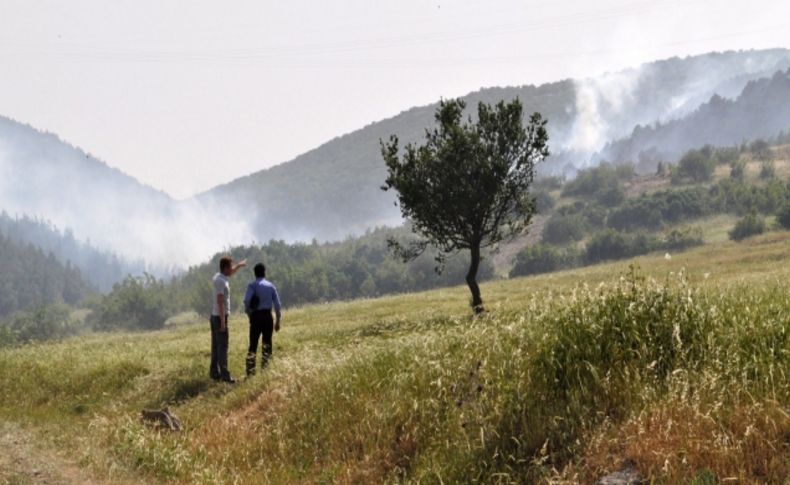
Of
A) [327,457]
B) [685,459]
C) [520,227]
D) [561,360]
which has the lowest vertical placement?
[327,457]

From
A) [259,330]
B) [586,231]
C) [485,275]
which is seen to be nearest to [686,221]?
[586,231]

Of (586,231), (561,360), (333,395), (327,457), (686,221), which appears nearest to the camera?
(561,360)

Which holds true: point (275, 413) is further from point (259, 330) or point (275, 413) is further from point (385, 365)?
point (259, 330)

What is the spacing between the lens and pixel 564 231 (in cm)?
19038

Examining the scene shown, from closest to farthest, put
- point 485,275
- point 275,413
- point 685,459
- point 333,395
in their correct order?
point 685,459 → point 333,395 → point 275,413 → point 485,275

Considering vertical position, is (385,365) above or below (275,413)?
above

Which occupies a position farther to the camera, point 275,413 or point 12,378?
point 12,378

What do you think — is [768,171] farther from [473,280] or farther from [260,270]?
[260,270]

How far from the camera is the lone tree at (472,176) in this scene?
109ft

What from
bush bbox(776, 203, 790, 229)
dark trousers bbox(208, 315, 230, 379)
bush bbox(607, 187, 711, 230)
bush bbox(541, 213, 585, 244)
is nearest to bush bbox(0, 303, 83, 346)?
bush bbox(541, 213, 585, 244)

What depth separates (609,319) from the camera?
862 centimetres

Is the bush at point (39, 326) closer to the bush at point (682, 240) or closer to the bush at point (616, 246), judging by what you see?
the bush at point (616, 246)

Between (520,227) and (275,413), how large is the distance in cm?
2392

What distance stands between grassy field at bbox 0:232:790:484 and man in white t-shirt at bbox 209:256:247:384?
3.32m
